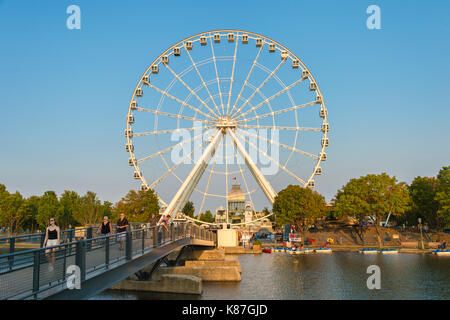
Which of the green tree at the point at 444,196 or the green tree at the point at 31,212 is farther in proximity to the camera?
the green tree at the point at 31,212

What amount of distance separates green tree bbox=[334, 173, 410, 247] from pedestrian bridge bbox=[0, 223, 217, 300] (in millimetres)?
51602

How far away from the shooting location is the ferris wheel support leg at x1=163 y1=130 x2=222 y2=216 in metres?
50.9

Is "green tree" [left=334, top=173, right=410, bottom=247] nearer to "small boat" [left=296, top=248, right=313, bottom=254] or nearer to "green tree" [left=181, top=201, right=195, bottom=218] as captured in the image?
"small boat" [left=296, top=248, right=313, bottom=254]

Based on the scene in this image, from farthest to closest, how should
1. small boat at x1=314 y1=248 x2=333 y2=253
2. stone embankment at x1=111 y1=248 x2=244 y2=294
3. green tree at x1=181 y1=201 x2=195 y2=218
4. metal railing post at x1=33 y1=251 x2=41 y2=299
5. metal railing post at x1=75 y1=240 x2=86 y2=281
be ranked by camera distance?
green tree at x1=181 y1=201 x2=195 y2=218
small boat at x1=314 y1=248 x2=333 y2=253
stone embankment at x1=111 y1=248 x2=244 y2=294
metal railing post at x1=75 y1=240 x2=86 y2=281
metal railing post at x1=33 y1=251 x2=41 y2=299

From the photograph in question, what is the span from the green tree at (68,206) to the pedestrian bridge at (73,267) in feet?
270

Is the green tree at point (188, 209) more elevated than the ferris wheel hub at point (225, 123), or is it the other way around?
the ferris wheel hub at point (225, 123)

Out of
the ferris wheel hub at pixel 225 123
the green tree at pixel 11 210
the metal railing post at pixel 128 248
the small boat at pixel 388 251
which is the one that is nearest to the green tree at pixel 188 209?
the green tree at pixel 11 210

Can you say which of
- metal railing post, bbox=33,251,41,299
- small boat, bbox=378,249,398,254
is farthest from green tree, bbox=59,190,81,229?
metal railing post, bbox=33,251,41,299

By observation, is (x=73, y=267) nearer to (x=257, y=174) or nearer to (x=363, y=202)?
(x=257, y=174)

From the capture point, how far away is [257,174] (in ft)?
169

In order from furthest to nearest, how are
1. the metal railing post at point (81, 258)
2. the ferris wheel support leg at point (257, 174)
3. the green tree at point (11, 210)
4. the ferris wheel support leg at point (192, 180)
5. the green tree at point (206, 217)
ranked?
1. the green tree at point (206, 217)
2. the green tree at point (11, 210)
3. the ferris wheel support leg at point (257, 174)
4. the ferris wheel support leg at point (192, 180)
5. the metal railing post at point (81, 258)

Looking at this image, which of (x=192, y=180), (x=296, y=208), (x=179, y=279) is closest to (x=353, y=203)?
(x=296, y=208)

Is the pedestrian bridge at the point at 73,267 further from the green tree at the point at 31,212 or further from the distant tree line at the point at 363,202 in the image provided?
the green tree at the point at 31,212

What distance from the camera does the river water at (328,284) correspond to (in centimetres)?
2417
